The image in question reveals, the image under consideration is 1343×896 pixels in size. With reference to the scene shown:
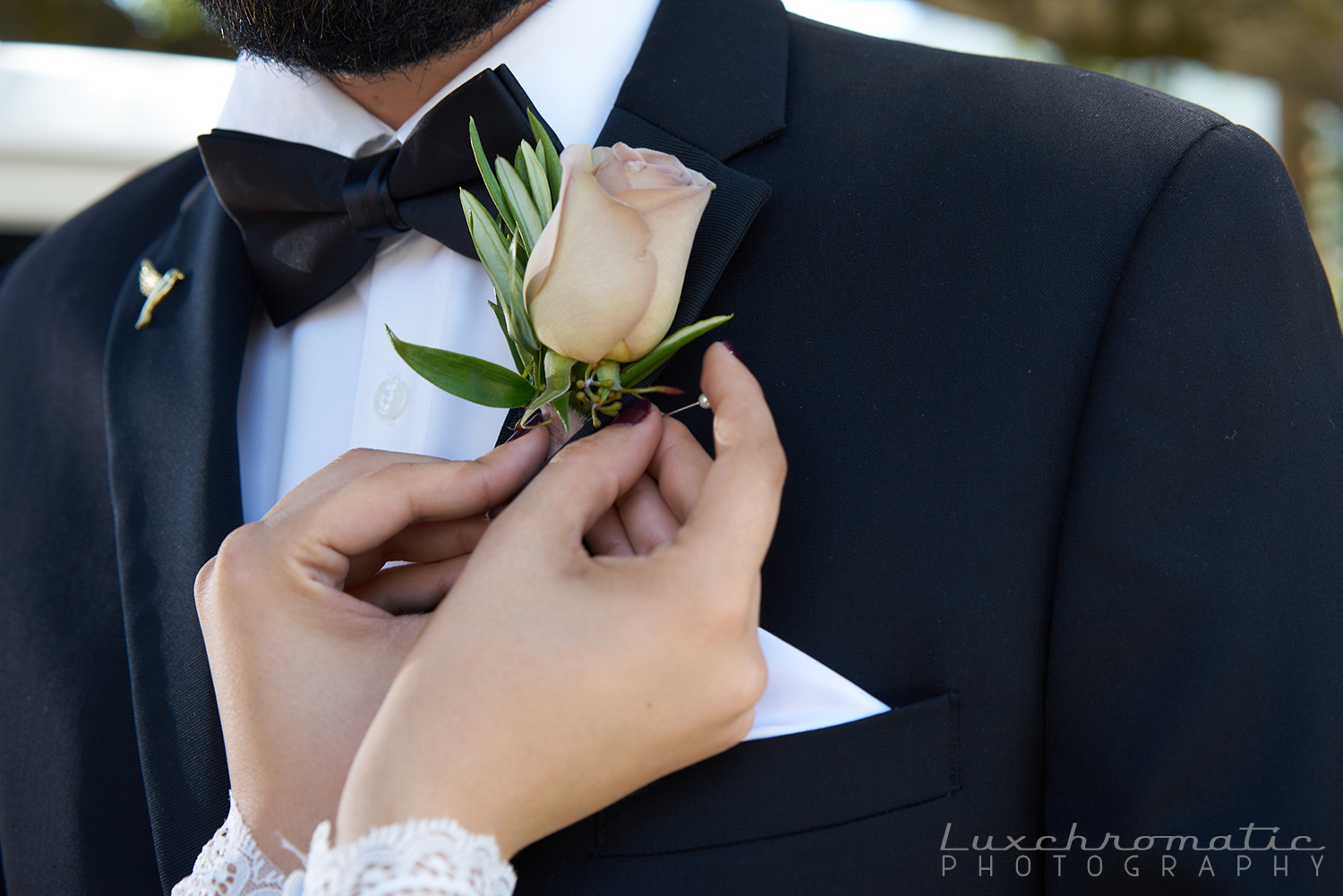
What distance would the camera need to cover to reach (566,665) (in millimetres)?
744

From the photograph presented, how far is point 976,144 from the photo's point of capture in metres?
A: 1.11

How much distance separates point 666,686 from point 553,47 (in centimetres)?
87

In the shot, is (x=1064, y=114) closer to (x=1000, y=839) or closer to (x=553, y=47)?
(x=553, y=47)

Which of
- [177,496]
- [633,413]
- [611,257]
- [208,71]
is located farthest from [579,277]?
[208,71]

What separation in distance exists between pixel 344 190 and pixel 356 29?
0.64 feet

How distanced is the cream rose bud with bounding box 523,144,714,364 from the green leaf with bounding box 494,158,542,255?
75 mm

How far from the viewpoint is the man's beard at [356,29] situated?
1.18 meters

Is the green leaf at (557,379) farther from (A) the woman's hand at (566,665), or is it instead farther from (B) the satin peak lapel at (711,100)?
(B) the satin peak lapel at (711,100)

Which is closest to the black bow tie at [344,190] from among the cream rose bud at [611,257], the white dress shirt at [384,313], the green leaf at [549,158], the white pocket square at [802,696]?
the white dress shirt at [384,313]

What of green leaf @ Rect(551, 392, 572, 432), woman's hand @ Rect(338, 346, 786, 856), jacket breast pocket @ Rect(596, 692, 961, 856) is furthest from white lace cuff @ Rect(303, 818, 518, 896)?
green leaf @ Rect(551, 392, 572, 432)

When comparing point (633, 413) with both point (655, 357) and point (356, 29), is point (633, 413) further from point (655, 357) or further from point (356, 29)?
point (356, 29)

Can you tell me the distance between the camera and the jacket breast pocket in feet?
3.12

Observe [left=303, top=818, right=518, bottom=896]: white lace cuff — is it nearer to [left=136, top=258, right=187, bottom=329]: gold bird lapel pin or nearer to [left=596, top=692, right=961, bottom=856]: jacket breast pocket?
A: [left=596, top=692, right=961, bottom=856]: jacket breast pocket

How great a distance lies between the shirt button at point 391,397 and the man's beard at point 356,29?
0.41 m
